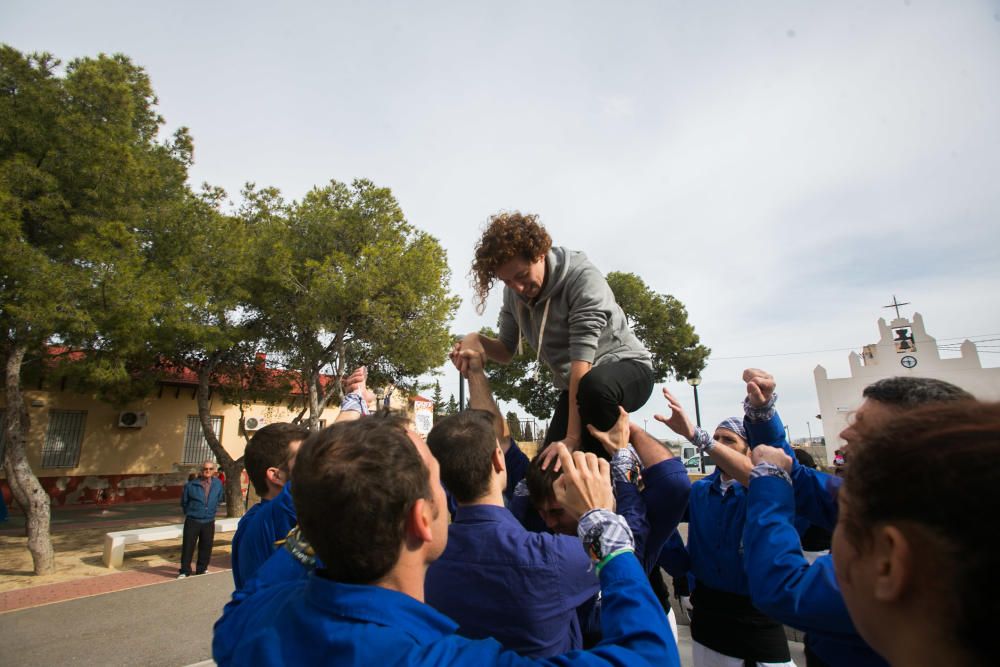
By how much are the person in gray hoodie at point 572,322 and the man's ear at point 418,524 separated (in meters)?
0.79

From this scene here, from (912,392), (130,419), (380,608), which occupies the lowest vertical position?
(380,608)

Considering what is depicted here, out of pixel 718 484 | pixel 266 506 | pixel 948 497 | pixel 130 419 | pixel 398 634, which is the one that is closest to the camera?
pixel 948 497

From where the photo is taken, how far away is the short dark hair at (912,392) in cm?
157

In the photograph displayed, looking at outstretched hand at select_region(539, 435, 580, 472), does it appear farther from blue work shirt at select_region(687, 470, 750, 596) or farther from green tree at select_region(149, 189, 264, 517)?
green tree at select_region(149, 189, 264, 517)

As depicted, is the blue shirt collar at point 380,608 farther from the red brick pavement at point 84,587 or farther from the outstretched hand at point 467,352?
the red brick pavement at point 84,587

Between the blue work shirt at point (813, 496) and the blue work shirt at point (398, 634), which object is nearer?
the blue work shirt at point (398, 634)

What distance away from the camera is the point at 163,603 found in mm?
7828

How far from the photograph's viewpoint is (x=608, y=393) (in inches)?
74.8

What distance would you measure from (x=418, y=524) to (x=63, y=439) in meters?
22.1

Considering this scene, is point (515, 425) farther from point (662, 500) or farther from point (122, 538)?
point (662, 500)

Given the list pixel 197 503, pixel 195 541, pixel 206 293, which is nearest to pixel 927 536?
pixel 197 503

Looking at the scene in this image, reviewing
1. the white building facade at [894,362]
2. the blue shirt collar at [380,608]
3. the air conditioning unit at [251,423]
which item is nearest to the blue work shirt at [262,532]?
the blue shirt collar at [380,608]

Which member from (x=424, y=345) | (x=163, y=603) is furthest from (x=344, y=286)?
(x=163, y=603)

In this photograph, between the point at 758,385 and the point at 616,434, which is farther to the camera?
the point at 758,385
